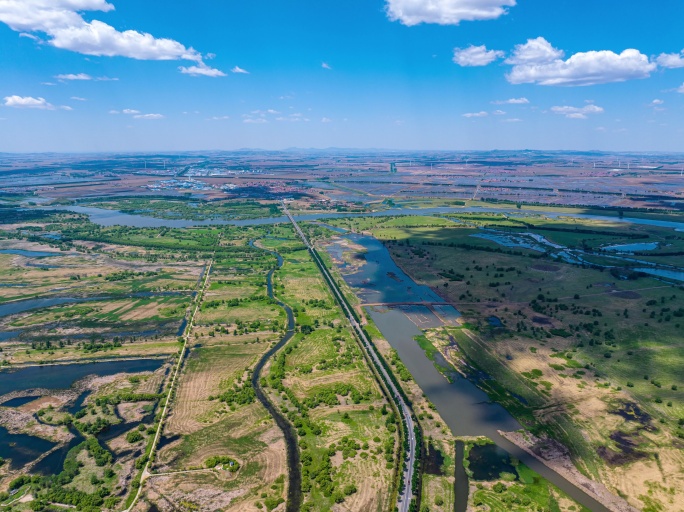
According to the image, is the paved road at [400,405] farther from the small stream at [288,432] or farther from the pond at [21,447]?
the pond at [21,447]

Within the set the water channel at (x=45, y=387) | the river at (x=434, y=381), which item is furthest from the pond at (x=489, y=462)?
the water channel at (x=45, y=387)

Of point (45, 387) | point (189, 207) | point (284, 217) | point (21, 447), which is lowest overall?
point (21, 447)

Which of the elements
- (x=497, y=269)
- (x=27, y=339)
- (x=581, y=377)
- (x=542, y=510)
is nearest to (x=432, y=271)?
(x=497, y=269)

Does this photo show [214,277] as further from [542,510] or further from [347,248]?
[542,510]

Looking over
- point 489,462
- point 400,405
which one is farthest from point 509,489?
point 400,405

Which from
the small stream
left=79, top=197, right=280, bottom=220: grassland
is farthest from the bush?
left=79, top=197, right=280, bottom=220: grassland

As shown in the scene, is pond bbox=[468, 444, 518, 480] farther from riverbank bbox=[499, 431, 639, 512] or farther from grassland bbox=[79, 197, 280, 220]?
grassland bbox=[79, 197, 280, 220]

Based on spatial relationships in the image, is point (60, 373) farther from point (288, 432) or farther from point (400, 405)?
point (400, 405)

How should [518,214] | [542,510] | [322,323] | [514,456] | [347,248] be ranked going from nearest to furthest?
[542,510]
[514,456]
[322,323]
[347,248]
[518,214]
